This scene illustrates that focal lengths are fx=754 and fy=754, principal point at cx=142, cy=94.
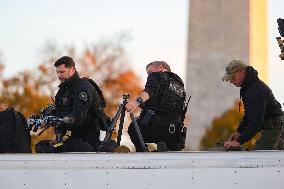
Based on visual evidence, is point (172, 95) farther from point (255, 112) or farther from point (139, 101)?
point (255, 112)

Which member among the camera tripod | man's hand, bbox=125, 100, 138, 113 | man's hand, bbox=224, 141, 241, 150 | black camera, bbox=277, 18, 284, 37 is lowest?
man's hand, bbox=224, 141, 241, 150

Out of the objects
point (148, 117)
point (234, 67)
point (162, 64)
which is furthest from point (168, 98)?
point (234, 67)

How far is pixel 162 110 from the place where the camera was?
7602 mm

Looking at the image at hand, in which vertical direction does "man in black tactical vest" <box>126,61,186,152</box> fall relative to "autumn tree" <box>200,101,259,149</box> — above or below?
below

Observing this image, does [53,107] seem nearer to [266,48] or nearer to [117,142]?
[117,142]

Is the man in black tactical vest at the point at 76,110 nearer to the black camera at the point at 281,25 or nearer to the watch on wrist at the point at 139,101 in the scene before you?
the watch on wrist at the point at 139,101

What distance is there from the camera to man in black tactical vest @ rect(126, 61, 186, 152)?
24.6ft

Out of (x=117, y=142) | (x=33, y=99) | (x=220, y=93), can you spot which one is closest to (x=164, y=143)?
(x=117, y=142)

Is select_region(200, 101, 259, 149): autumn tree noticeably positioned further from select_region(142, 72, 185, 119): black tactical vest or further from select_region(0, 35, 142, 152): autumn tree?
select_region(142, 72, 185, 119): black tactical vest

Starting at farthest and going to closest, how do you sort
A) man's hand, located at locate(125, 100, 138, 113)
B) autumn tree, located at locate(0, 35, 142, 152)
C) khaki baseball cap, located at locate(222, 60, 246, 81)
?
1. autumn tree, located at locate(0, 35, 142, 152)
2. khaki baseball cap, located at locate(222, 60, 246, 81)
3. man's hand, located at locate(125, 100, 138, 113)
